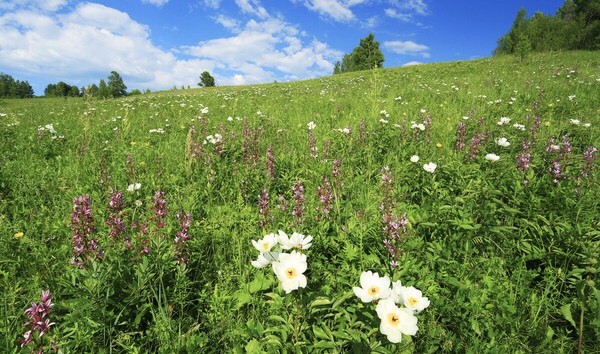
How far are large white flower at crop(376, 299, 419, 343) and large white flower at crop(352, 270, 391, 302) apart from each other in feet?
0.21

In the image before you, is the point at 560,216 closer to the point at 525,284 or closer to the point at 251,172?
the point at 525,284

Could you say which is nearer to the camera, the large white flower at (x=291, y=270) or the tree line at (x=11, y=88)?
the large white flower at (x=291, y=270)

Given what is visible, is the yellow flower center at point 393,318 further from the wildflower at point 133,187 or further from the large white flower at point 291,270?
the wildflower at point 133,187

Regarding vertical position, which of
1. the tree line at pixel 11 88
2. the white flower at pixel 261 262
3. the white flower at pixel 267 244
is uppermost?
the tree line at pixel 11 88

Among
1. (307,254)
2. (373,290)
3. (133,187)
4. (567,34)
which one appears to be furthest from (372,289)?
(567,34)

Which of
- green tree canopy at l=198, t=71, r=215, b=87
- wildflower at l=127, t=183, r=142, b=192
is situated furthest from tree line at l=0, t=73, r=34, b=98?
wildflower at l=127, t=183, r=142, b=192

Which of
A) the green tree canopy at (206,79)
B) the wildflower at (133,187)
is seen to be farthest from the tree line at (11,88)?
the wildflower at (133,187)

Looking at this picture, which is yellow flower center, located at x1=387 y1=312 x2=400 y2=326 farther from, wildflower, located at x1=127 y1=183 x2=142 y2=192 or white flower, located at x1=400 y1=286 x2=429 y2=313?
wildflower, located at x1=127 y1=183 x2=142 y2=192

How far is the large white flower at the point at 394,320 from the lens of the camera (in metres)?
1.17

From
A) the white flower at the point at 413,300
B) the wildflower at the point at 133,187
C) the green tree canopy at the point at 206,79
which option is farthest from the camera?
the green tree canopy at the point at 206,79

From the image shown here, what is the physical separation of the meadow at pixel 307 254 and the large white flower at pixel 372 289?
0.03ft

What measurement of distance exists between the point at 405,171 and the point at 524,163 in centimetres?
135

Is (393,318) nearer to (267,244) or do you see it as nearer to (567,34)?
(267,244)

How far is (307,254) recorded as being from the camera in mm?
2447
